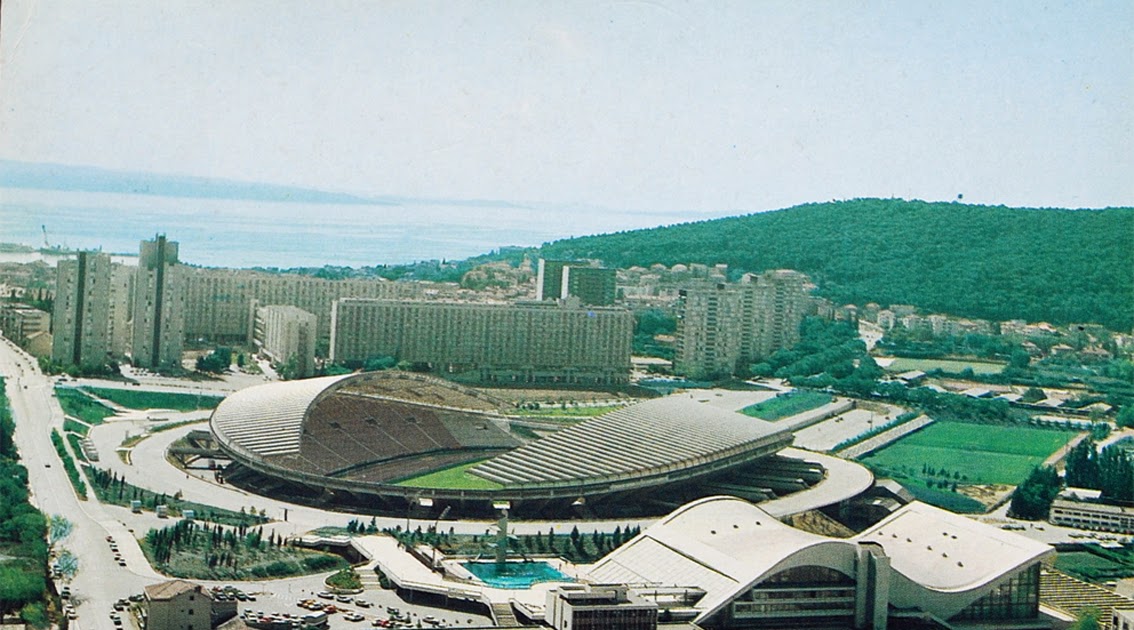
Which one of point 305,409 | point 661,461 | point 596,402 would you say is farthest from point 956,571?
point 596,402

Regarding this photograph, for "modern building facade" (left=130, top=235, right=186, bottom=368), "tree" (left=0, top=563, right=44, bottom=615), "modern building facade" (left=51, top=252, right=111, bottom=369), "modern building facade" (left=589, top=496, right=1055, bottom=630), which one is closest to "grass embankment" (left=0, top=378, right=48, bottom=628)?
"tree" (left=0, top=563, right=44, bottom=615)

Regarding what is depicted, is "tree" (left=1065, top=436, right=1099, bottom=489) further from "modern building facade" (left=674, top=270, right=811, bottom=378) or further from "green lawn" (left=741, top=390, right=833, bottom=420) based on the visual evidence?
"modern building facade" (left=674, top=270, right=811, bottom=378)

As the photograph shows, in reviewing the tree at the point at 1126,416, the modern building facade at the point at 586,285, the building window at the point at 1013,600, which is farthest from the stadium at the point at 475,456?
the modern building facade at the point at 586,285

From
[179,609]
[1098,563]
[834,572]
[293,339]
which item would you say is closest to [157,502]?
[179,609]

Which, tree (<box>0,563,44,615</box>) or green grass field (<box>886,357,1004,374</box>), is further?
green grass field (<box>886,357,1004,374</box>)

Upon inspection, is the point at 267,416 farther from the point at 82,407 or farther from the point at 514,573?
the point at 514,573

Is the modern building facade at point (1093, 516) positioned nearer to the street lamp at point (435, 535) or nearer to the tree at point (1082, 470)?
the tree at point (1082, 470)
